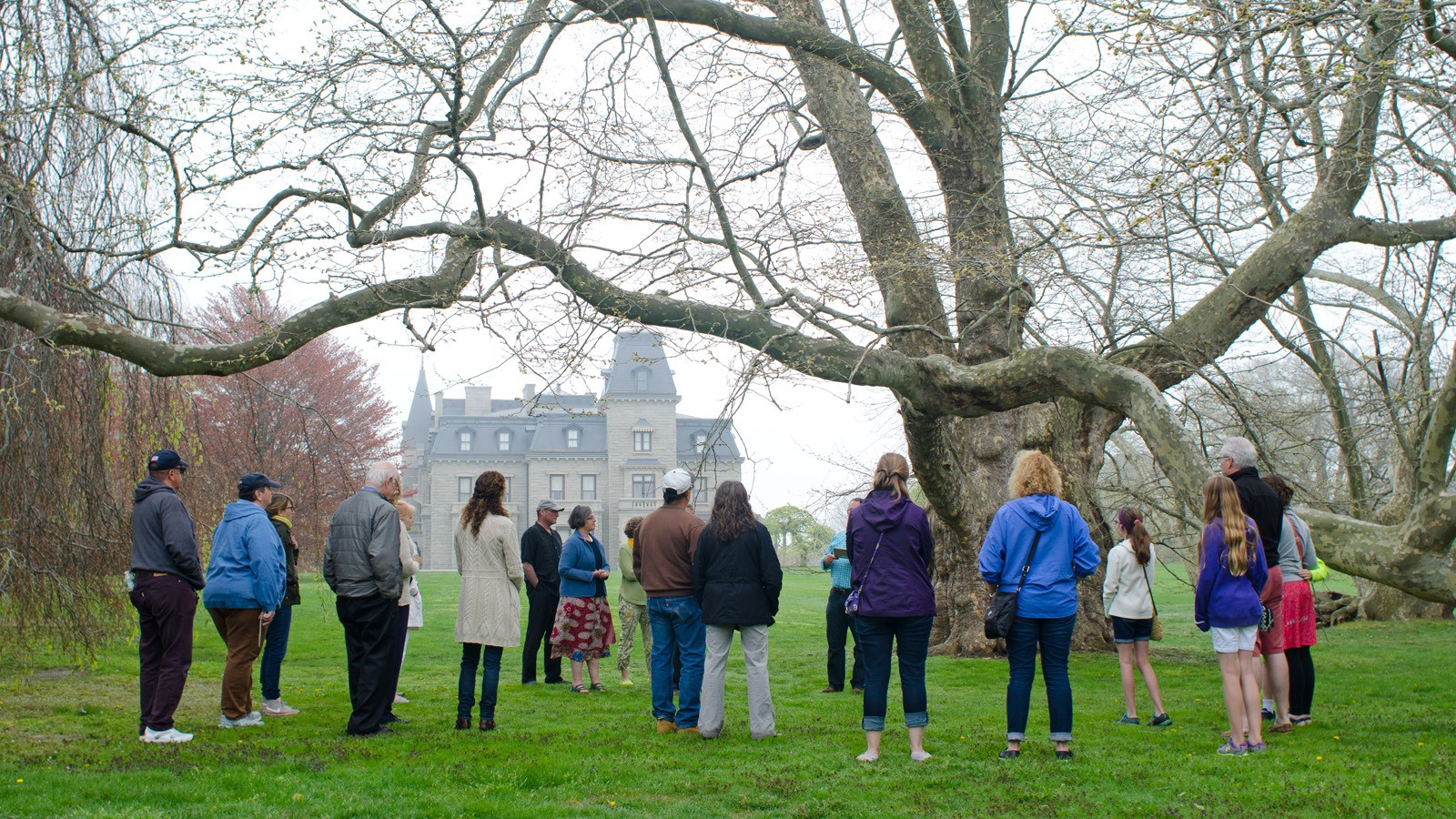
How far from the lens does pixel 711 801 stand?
5430 millimetres

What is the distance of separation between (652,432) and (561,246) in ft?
194

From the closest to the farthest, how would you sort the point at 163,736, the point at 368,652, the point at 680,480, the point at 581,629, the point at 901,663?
the point at 901,663
the point at 163,736
the point at 368,652
the point at 680,480
the point at 581,629

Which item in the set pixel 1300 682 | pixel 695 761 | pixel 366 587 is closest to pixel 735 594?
pixel 695 761

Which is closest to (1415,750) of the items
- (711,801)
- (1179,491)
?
(1179,491)

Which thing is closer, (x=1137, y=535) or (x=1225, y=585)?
(x=1225, y=585)

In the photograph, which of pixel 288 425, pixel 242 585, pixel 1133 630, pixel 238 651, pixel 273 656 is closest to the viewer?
pixel 242 585

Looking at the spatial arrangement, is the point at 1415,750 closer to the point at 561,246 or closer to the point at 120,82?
the point at 561,246

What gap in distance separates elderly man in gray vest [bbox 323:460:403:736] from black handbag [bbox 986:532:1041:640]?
375cm

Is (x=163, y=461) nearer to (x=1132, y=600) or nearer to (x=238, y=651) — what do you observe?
(x=238, y=651)

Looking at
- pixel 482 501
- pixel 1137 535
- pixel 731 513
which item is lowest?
pixel 1137 535

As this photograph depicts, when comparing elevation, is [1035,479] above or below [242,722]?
above

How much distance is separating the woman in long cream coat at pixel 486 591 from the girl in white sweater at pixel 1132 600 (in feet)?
13.6

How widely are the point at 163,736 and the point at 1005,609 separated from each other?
519 cm

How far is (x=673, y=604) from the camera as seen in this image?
305 inches
